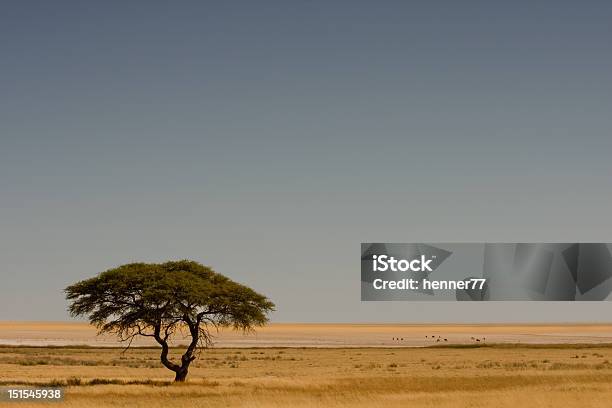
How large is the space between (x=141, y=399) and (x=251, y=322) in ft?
58.2

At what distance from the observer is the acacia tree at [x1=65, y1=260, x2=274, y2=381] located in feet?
200

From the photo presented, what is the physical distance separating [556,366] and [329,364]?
26.3 m

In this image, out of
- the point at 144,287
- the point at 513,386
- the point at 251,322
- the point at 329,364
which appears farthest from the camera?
the point at 329,364

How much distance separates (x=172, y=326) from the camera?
62.9 m

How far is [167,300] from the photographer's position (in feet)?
199

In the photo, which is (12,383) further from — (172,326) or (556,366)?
(556,366)

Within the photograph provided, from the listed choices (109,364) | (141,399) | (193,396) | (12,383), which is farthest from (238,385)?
(109,364)

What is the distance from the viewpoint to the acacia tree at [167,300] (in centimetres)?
6094

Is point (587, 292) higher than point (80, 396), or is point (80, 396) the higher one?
point (587, 292)

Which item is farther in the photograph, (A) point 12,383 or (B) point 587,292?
(B) point 587,292

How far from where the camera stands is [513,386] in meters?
55.9

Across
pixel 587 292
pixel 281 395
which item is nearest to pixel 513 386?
pixel 281 395

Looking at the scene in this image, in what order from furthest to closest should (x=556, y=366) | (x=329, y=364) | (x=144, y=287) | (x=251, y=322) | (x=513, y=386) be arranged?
(x=329, y=364), (x=556, y=366), (x=251, y=322), (x=144, y=287), (x=513, y=386)

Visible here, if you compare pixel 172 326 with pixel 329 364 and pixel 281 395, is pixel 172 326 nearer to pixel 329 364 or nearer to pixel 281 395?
pixel 281 395
